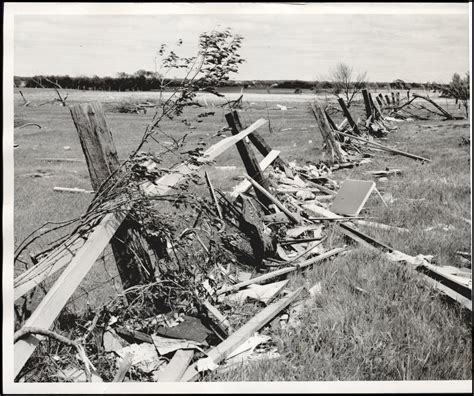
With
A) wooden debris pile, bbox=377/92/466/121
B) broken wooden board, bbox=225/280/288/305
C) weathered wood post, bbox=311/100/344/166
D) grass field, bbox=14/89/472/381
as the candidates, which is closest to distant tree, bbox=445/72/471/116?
grass field, bbox=14/89/472/381

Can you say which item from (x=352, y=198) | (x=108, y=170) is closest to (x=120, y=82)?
(x=108, y=170)

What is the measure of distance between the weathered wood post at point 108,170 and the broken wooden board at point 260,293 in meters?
0.77

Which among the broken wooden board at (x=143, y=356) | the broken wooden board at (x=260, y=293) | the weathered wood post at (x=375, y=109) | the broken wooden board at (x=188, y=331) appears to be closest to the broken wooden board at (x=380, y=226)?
the broken wooden board at (x=260, y=293)

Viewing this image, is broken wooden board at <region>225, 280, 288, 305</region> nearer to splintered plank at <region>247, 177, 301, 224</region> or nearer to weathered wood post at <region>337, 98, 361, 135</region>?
splintered plank at <region>247, 177, 301, 224</region>

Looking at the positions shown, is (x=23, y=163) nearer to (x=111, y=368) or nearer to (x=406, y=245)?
(x=111, y=368)

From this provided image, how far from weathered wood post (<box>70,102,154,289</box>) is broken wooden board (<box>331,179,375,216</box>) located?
3.17 meters

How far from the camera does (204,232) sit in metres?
4.07

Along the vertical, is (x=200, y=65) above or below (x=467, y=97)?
above

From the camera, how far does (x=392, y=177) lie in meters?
7.05

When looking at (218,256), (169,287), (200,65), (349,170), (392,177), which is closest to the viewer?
(169,287)

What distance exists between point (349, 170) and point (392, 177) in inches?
45.0

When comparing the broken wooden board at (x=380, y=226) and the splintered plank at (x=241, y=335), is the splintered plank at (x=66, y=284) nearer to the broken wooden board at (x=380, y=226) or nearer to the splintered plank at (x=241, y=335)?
the splintered plank at (x=241, y=335)

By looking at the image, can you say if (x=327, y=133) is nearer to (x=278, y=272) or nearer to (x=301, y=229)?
(x=301, y=229)

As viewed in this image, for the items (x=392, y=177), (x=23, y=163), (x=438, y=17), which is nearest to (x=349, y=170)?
(x=392, y=177)
